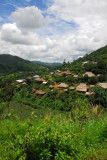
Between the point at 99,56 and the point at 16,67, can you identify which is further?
the point at 16,67

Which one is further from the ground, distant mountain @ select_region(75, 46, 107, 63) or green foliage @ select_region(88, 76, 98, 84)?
distant mountain @ select_region(75, 46, 107, 63)

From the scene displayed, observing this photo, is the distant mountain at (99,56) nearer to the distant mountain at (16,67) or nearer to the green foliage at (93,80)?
the green foliage at (93,80)

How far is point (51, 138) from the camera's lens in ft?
5.13

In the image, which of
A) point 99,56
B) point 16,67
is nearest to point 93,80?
point 99,56

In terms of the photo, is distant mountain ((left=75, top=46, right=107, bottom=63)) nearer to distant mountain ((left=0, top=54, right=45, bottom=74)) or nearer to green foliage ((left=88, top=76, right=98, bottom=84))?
green foliage ((left=88, top=76, right=98, bottom=84))

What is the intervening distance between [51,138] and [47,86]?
32.8 meters

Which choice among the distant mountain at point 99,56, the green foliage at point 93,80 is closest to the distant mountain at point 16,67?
the distant mountain at point 99,56

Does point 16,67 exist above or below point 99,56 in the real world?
below

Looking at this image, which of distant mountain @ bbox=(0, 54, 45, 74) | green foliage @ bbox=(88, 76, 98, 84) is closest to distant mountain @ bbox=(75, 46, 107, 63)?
green foliage @ bbox=(88, 76, 98, 84)

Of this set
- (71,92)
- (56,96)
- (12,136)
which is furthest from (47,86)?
(12,136)

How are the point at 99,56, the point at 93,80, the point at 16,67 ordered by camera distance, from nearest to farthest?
the point at 93,80
the point at 99,56
the point at 16,67

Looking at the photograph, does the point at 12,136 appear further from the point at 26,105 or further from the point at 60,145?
the point at 26,105

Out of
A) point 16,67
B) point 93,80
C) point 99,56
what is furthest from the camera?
point 16,67

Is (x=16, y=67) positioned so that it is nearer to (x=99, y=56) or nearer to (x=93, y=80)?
(x=99, y=56)
